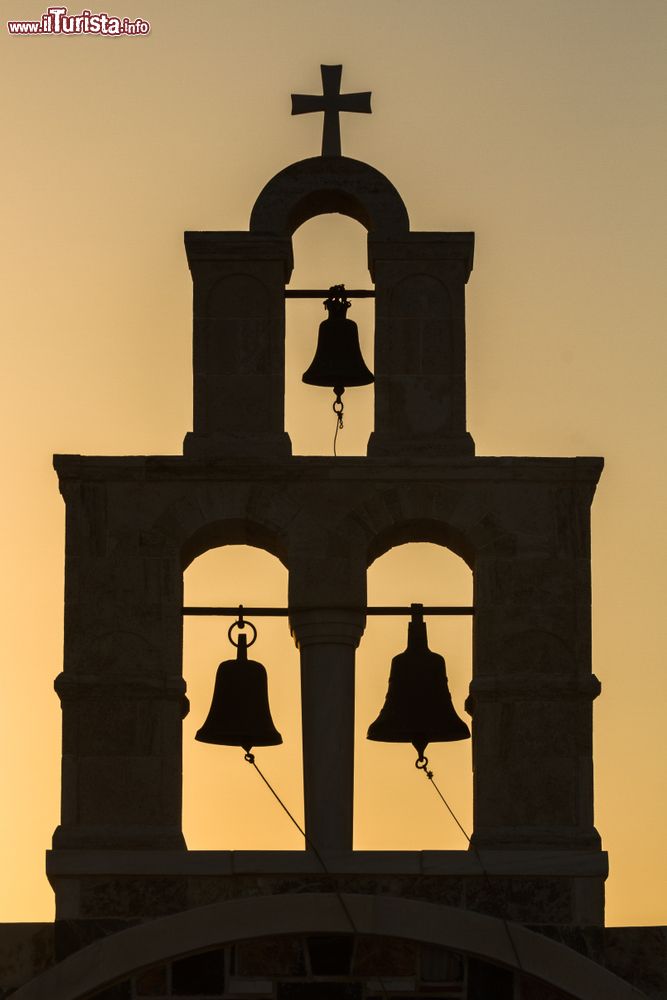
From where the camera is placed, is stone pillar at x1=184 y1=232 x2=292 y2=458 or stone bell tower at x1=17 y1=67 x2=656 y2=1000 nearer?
stone bell tower at x1=17 y1=67 x2=656 y2=1000

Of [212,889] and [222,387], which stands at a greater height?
[222,387]

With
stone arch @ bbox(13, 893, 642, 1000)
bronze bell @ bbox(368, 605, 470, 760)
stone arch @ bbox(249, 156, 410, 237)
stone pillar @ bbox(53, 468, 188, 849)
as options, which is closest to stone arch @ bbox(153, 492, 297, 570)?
stone pillar @ bbox(53, 468, 188, 849)

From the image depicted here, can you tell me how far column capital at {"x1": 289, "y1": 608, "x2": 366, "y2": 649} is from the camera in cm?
2111

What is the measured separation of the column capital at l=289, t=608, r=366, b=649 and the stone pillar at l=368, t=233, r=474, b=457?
1.21m

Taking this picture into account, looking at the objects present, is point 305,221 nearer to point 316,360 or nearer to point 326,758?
point 316,360

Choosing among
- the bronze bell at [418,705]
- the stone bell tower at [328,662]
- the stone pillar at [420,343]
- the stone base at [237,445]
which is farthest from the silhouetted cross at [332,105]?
the bronze bell at [418,705]

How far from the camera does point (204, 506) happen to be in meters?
21.3

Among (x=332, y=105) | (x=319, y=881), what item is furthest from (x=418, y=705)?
(x=332, y=105)

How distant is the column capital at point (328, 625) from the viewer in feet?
69.3

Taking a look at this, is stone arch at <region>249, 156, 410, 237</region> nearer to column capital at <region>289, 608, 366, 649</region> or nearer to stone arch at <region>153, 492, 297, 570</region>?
stone arch at <region>153, 492, 297, 570</region>

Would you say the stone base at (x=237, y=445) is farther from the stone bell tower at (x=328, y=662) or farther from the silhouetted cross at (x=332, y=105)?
the silhouetted cross at (x=332, y=105)

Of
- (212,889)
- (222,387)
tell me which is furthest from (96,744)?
(222,387)

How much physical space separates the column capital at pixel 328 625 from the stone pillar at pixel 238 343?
1190 millimetres

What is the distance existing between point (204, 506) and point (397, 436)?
4.86 ft
